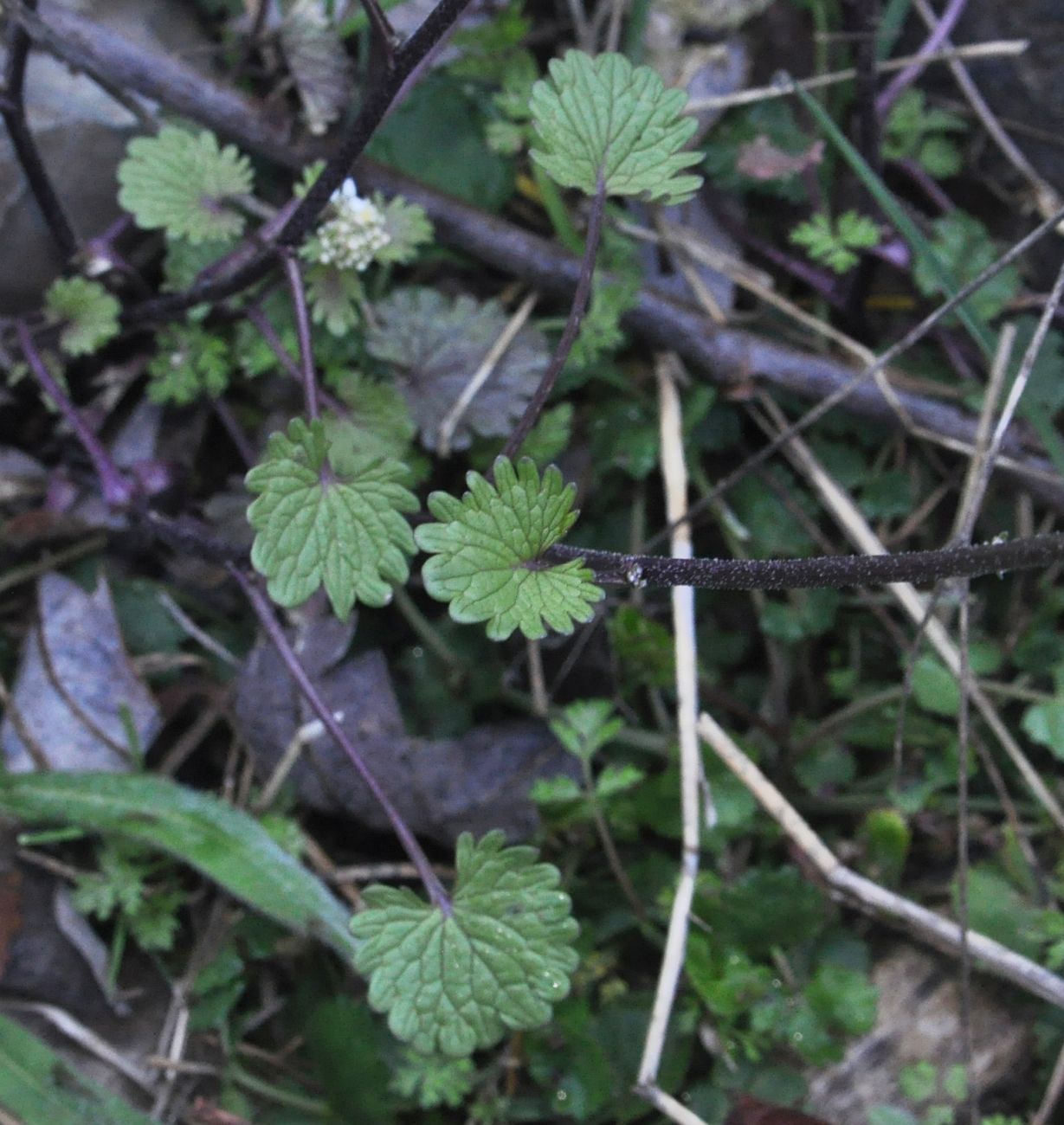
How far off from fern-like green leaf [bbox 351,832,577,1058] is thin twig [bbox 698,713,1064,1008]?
0.60 m

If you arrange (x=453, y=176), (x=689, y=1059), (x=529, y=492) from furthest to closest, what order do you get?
(x=453, y=176) < (x=689, y=1059) < (x=529, y=492)

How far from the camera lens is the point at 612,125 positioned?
4.93ft

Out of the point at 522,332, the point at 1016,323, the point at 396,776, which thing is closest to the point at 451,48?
the point at 522,332

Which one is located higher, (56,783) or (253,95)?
(253,95)

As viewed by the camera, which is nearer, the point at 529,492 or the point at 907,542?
the point at 529,492

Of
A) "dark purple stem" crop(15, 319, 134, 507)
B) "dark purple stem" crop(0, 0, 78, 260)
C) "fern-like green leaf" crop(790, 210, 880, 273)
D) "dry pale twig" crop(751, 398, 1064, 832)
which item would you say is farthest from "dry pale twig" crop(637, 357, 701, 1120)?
"dark purple stem" crop(0, 0, 78, 260)

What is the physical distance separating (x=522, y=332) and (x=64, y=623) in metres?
1.06

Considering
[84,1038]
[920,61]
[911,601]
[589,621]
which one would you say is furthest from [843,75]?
[84,1038]

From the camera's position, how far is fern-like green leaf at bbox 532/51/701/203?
1.48 meters

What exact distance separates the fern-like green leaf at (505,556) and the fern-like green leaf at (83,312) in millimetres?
1048

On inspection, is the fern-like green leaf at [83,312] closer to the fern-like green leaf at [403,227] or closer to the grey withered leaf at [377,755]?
the fern-like green leaf at [403,227]

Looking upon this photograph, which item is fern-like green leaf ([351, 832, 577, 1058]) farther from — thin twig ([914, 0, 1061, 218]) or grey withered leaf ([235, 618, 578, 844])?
thin twig ([914, 0, 1061, 218])

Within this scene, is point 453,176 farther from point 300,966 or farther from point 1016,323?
point 300,966

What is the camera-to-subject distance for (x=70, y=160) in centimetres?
216
